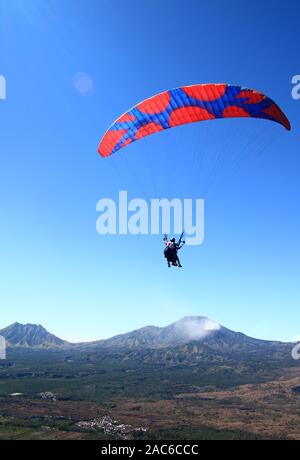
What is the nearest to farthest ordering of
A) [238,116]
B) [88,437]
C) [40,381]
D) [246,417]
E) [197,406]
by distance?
[238,116], [88,437], [246,417], [197,406], [40,381]

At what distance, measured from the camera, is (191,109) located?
23.1 m

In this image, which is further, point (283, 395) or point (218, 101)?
point (283, 395)

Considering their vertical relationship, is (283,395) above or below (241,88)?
below

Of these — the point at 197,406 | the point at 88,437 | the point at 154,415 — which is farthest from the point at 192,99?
the point at 197,406

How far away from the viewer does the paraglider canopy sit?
21734 millimetres

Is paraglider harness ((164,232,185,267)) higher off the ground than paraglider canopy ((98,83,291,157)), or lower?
lower

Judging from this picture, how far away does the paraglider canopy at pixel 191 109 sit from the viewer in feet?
71.3

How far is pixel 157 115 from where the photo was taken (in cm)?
2355

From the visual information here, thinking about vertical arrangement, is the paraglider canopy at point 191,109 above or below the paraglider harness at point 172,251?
above

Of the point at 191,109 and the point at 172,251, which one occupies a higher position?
the point at 191,109

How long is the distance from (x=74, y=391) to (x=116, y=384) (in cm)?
2881
